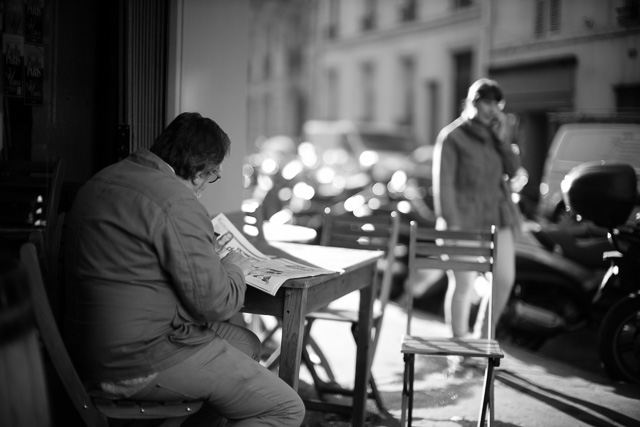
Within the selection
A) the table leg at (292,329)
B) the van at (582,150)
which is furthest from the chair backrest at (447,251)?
the van at (582,150)

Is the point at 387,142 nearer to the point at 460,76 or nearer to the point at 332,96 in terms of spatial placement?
the point at 460,76

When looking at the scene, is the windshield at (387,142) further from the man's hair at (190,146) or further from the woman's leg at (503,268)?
the man's hair at (190,146)

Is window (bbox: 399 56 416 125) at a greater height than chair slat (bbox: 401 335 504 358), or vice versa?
window (bbox: 399 56 416 125)

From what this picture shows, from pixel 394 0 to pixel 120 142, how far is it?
864 inches

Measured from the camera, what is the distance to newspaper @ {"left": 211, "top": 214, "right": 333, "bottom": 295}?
3.19 metres

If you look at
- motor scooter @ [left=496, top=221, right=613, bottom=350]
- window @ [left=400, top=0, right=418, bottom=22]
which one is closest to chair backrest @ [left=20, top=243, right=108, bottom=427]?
motor scooter @ [left=496, top=221, right=613, bottom=350]

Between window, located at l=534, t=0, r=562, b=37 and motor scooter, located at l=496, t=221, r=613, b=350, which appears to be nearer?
motor scooter, located at l=496, t=221, r=613, b=350

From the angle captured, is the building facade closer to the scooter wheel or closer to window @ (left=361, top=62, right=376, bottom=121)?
window @ (left=361, top=62, right=376, bottom=121)

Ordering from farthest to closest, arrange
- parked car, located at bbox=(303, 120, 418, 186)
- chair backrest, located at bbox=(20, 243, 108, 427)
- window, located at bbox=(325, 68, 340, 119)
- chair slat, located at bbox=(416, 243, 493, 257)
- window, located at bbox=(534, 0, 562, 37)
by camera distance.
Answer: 1. window, located at bbox=(325, 68, 340, 119)
2. parked car, located at bbox=(303, 120, 418, 186)
3. window, located at bbox=(534, 0, 562, 37)
4. chair slat, located at bbox=(416, 243, 493, 257)
5. chair backrest, located at bbox=(20, 243, 108, 427)

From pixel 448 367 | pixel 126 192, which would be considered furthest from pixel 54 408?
pixel 448 367

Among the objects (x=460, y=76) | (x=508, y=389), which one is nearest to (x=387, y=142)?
(x=460, y=76)

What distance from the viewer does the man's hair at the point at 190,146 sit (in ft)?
9.38

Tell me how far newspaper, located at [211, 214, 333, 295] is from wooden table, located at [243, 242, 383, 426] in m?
0.05

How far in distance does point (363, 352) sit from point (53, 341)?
2.13 meters
